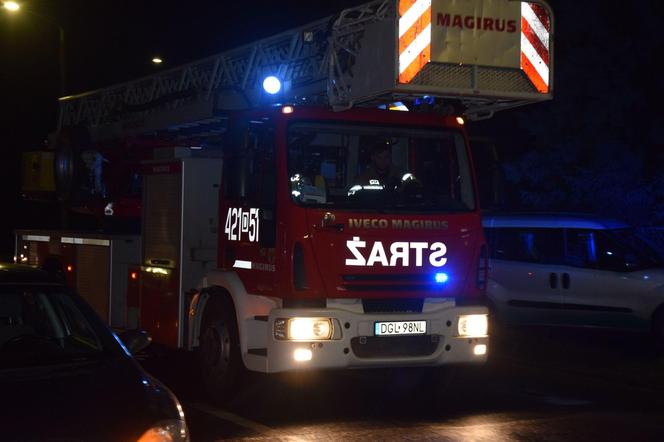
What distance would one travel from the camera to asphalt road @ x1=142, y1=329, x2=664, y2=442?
7961mm

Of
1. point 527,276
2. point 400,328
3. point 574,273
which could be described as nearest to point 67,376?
point 400,328

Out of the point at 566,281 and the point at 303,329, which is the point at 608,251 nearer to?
the point at 566,281

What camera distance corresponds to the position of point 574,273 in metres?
13.5

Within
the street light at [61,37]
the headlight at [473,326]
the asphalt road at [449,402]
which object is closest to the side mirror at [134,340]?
the asphalt road at [449,402]

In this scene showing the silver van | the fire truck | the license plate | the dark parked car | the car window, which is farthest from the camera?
the car window

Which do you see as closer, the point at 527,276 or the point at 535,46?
the point at 535,46

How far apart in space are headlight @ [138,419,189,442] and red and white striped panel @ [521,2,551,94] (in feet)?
17.2

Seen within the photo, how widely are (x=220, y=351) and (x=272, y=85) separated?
250 centimetres

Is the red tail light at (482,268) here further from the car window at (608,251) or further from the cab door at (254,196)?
the car window at (608,251)

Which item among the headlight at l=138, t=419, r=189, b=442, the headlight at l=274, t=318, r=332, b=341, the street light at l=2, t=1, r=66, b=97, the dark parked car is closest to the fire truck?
the headlight at l=274, t=318, r=332, b=341

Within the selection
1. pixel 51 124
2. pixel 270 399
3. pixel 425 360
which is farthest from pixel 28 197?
pixel 51 124

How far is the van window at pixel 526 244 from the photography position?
1388 cm

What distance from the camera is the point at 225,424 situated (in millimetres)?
8102

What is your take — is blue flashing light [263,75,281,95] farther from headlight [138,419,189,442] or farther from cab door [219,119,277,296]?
headlight [138,419,189,442]
